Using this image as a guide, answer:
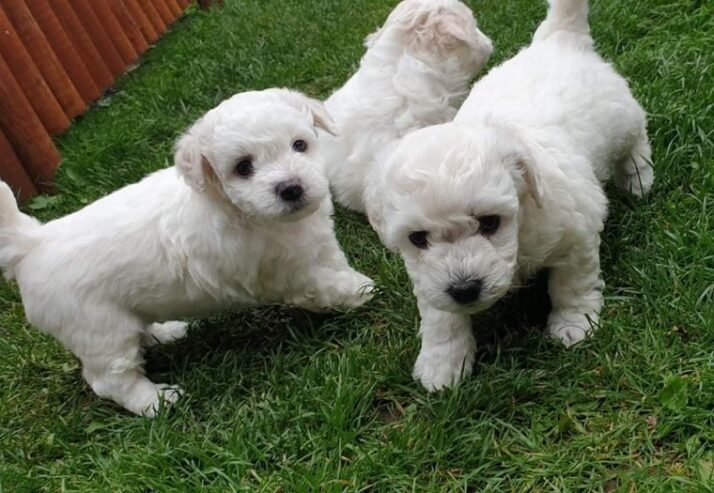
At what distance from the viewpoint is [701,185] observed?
12.4ft

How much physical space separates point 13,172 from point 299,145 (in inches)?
138

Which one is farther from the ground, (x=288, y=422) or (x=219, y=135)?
(x=219, y=135)

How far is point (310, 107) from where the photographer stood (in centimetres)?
373

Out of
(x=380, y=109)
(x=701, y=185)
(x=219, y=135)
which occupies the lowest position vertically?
(x=701, y=185)

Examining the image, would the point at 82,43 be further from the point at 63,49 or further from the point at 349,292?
the point at 349,292

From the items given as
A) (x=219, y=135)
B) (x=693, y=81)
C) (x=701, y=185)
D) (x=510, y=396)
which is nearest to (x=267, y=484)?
(x=510, y=396)

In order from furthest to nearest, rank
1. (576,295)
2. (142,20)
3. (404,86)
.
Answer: (142,20)
(404,86)
(576,295)

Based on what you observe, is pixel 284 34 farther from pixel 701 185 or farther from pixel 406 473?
pixel 406 473

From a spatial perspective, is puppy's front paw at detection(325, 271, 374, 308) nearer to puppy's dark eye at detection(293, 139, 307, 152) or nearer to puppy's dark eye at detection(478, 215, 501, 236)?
puppy's dark eye at detection(293, 139, 307, 152)

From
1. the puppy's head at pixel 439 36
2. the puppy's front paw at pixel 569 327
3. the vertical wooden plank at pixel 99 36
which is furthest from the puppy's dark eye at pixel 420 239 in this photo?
the vertical wooden plank at pixel 99 36

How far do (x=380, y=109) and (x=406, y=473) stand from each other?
2.42m

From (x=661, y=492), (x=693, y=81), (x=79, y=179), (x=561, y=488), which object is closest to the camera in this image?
(x=661, y=492)

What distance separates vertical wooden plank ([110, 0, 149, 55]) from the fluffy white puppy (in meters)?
5.95

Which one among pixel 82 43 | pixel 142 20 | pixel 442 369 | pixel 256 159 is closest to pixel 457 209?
pixel 442 369
